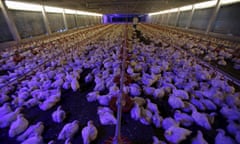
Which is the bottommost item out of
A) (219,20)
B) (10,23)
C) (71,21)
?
(71,21)

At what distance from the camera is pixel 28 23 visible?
4629mm

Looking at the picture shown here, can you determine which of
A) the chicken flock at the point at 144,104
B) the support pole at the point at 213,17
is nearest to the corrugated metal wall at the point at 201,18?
the support pole at the point at 213,17

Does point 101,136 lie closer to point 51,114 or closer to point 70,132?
point 70,132

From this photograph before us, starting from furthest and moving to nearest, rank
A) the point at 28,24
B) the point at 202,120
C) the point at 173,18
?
the point at 173,18, the point at 28,24, the point at 202,120

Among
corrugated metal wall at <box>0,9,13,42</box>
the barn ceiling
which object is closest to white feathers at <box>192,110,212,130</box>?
corrugated metal wall at <box>0,9,13,42</box>

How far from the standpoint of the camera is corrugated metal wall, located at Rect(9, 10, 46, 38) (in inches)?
162

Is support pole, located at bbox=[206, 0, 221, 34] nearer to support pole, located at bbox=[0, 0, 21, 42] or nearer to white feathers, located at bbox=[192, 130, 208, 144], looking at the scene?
white feathers, located at bbox=[192, 130, 208, 144]

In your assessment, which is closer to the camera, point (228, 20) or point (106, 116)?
point (106, 116)

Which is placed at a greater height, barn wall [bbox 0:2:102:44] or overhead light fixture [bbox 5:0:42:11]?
overhead light fixture [bbox 5:0:42:11]

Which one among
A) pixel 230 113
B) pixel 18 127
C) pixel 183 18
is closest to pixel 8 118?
pixel 18 127

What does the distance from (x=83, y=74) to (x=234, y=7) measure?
5.49 meters

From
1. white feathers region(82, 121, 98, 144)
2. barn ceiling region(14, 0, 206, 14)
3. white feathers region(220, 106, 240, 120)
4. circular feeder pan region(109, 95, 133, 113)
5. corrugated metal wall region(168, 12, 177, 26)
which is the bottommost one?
white feathers region(82, 121, 98, 144)

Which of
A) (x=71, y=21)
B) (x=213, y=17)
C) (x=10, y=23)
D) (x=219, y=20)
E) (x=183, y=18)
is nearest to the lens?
(x=10, y=23)

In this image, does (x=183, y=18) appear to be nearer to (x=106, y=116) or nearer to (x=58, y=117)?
(x=106, y=116)
